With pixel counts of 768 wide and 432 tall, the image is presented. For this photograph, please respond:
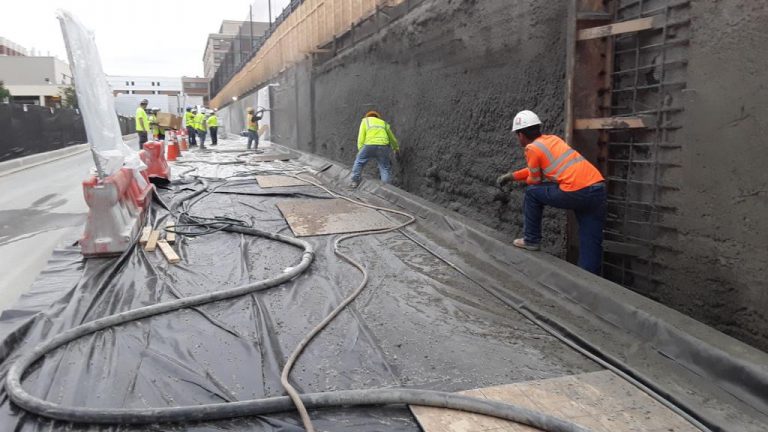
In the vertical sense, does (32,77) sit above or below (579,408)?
above

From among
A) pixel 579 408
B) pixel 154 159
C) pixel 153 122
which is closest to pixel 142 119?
pixel 153 122

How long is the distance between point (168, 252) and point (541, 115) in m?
4.08

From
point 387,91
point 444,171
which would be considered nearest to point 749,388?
point 444,171

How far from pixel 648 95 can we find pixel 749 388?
7.67 ft

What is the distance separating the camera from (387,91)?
950 centimetres

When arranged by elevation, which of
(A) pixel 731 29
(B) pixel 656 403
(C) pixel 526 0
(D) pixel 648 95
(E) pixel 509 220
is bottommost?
(B) pixel 656 403

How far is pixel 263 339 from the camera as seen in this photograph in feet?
10.6

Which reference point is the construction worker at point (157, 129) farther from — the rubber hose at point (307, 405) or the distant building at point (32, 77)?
the distant building at point (32, 77)

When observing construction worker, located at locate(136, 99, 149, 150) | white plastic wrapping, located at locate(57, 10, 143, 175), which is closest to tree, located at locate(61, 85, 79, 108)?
construction worker, located at locate(136, 99, 149, 150)

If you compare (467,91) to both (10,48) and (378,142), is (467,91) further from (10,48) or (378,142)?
(10,48)

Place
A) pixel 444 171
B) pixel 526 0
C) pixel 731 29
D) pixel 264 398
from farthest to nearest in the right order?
pixel 444 171
pixel 526 0
pixel 731 29
pixel 264 398

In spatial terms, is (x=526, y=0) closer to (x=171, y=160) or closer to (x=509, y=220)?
(x=509, y=220)

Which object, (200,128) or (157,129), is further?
(200,128)

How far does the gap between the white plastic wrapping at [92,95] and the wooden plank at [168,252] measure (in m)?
1.12
